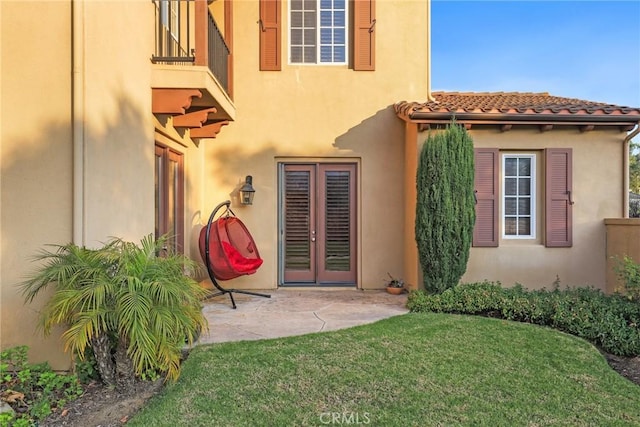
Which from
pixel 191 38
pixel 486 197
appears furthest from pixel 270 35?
pixel 486 197

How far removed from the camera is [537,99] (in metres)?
8.98

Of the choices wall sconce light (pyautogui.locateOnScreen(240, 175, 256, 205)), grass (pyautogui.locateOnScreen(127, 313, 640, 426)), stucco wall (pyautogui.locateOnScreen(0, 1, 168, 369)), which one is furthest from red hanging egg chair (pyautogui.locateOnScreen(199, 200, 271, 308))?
stucco wall (pyautogui.locateOnScreen(0, 1, 168, 369))

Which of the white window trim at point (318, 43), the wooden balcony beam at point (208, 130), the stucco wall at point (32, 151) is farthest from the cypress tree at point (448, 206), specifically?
the stucco wall at point (32, 151)

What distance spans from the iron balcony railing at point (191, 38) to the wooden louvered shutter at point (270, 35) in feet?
Answer: 2.58

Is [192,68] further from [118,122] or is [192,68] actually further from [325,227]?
[325,227]

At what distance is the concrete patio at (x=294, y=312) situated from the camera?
519 cm

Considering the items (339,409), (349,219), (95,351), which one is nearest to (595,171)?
(349,219)

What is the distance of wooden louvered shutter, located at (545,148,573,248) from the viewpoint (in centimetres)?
735

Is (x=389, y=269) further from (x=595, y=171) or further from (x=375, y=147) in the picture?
(x=595, y=171)

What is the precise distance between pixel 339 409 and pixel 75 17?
4.17m

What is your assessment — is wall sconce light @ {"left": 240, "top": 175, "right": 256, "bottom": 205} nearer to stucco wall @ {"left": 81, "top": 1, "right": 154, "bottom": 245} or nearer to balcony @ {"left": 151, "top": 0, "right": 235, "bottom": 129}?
balcony @ {"left": 151, "top": 0, "right": 235, "bottom": 129}

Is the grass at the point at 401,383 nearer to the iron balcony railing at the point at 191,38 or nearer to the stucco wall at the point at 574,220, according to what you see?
the stucco wall at the point at 574,220

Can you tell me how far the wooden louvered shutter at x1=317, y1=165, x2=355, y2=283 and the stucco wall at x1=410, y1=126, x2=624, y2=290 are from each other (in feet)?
7.55

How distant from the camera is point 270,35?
8.16 metres
